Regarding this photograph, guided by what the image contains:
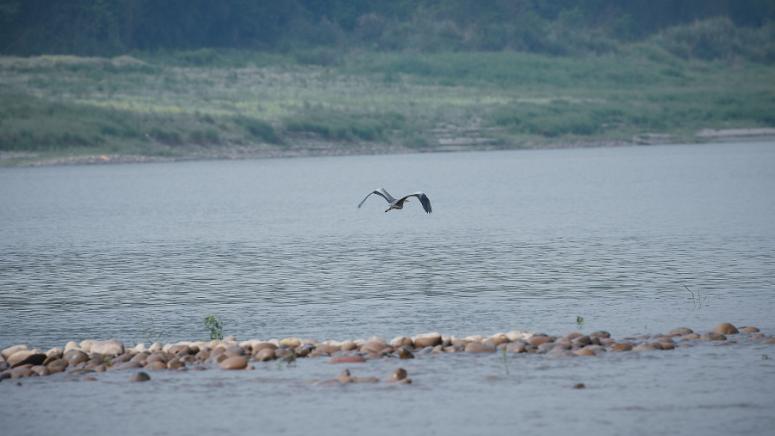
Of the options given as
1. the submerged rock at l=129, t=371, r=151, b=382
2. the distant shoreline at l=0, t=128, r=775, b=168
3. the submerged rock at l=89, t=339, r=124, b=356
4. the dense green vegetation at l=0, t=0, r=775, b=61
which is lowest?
the distant shoreline at l=0, t=128, r=775, b=168

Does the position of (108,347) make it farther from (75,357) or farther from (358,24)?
(358,24)

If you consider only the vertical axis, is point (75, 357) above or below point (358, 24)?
below

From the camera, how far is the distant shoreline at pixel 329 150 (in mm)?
101938

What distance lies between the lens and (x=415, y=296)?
93.0 ft

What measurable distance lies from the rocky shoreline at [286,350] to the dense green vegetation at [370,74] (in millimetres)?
83139

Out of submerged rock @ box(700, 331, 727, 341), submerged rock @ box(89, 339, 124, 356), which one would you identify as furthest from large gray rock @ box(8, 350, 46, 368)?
submerged rock @ box(700, 331, 727, 341)

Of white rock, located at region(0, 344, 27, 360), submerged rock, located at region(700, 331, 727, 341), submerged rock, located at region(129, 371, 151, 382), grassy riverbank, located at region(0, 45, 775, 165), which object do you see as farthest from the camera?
grassy riverbank, located at region(0, 45, 775, 165)

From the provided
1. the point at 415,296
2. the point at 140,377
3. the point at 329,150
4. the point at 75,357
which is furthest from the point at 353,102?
the point at 140,377

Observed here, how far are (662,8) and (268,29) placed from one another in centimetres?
4932

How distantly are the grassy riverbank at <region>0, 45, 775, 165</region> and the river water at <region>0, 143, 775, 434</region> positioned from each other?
34392 mm

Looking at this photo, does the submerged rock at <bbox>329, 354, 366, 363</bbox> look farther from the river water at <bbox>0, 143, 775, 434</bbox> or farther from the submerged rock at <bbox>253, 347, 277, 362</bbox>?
the submerged rock at <bbox>253, 347, 277, 362</bbox>

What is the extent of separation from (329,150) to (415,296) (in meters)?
90.6

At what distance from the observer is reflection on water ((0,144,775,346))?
995 inches

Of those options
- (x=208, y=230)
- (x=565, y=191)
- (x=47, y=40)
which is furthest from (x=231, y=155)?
(x=208, y=230)
